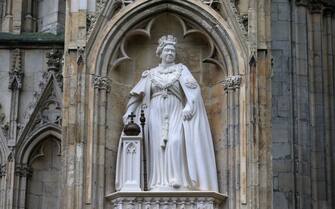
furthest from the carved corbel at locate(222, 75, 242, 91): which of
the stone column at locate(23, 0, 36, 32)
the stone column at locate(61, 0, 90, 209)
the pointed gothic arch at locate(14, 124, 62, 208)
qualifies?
the stone column at locate(23, 0, 36, 32)

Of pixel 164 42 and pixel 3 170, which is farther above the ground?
pixel 164 42

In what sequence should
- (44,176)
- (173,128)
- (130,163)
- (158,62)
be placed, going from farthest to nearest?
(44,176) < (158,62) < (173,128) < (130,163)

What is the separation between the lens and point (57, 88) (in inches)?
746

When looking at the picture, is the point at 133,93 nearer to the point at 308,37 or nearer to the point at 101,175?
the point at 101,175

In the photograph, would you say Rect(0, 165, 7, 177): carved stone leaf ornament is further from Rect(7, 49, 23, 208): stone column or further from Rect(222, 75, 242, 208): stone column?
Rect(222, 75, 242, 208): stone column

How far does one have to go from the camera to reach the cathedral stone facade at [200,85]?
54.2ft

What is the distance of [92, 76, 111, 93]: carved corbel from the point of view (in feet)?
55.3

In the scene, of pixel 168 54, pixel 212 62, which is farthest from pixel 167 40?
pixel 212 62

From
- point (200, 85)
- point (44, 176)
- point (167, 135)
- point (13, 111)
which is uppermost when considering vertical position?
point (200, 85)

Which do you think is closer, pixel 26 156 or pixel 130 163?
pixel 130 163

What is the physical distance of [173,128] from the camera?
16.8 meters

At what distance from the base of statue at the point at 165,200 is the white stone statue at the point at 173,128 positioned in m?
0.13

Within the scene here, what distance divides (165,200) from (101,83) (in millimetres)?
1987

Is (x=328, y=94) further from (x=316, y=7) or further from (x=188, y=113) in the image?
(x=188, y=113)
